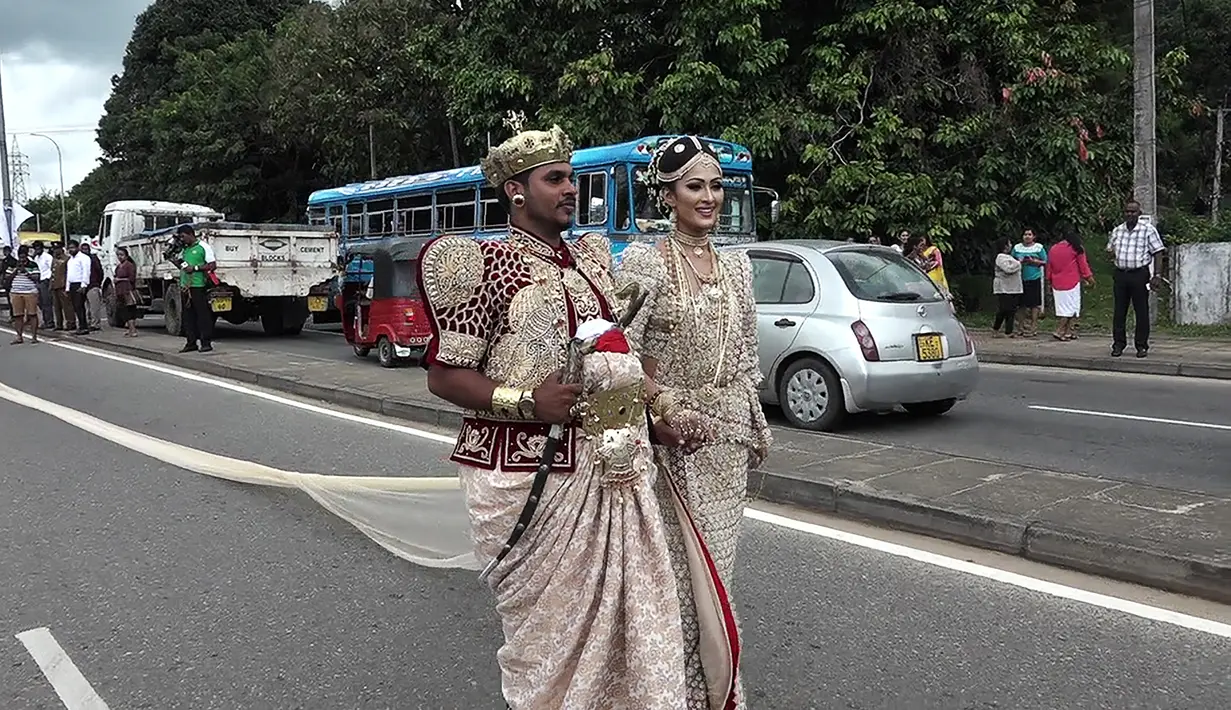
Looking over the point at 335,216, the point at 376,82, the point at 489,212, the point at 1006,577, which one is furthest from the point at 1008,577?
the point at 376,82

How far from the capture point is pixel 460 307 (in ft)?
8.50

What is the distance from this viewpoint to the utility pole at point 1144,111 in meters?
14.6

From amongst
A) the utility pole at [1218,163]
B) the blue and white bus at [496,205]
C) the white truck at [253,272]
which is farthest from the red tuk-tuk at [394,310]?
the utility pole at [1218,163]

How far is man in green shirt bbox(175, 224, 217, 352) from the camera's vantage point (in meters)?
14.9

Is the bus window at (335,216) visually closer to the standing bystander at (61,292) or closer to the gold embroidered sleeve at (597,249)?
the standing bystander at (61,292)

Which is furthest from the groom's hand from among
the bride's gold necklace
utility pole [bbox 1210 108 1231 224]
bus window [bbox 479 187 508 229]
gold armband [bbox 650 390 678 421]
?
utility pole [bbox 1210 108 1231 224]

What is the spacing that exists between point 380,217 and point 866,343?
1464cm

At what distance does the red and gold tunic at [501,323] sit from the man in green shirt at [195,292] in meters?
13.3

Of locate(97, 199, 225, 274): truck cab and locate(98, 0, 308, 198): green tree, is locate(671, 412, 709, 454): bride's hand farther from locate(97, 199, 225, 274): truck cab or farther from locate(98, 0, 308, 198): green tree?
locate(98, 0, 308, 198): green tree

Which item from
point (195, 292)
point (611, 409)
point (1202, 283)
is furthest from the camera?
point (1202, 283)

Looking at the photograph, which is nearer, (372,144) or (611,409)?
(611,409)

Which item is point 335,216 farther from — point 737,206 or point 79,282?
point 737,206

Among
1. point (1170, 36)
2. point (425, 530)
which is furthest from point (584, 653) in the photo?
point (1170, 36)

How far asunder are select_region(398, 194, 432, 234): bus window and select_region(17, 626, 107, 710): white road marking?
49.4 ft
